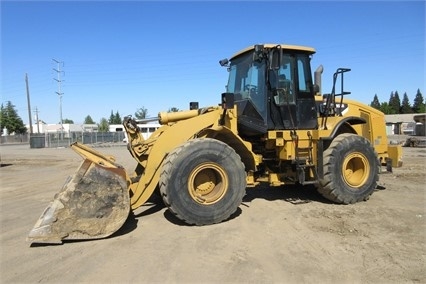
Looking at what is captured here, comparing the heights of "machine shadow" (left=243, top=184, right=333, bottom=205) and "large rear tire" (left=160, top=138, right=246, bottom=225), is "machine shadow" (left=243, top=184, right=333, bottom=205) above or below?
below

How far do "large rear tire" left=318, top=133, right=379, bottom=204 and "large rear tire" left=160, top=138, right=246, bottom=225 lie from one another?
2.01 metres

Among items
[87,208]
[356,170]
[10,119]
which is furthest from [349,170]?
[10,119]

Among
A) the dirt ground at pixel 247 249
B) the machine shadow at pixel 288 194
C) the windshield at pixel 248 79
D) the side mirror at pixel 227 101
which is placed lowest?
the dirt ground at pixel 247 249

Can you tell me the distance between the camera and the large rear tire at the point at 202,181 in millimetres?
5750

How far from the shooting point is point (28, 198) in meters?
8.73

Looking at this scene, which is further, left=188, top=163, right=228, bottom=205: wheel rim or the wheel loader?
left=188, top=163, right=228, bottom=205: wheel rim

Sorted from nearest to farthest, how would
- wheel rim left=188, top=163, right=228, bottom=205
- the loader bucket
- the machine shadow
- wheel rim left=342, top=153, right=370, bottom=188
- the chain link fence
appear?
the loader bucket < wheel rim left=188, top=163, right=228, bottom=205 < wheel rim left=342, top=153, right=370, bottom=188 < the machine shadow < the chain link fence

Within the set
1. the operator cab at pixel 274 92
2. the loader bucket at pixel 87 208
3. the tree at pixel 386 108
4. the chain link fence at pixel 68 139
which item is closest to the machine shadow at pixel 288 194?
the operator cab at pixel 274 92

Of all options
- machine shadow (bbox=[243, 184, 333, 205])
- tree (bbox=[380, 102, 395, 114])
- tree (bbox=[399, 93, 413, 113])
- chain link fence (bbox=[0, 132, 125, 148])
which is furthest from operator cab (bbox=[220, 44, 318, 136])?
tree (bbox=[399, 93, 413, 113])

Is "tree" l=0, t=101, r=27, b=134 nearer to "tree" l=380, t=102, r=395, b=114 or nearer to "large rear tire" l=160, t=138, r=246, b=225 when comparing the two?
"large rear tire" l=160, t=138, r=246, b=225

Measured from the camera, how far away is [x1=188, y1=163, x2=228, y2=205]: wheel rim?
5.98 meters

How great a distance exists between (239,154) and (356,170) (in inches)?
104

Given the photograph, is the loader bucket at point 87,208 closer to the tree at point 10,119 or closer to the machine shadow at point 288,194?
the machine shadow at point 288,194

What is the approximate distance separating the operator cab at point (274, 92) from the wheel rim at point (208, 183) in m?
1.36
